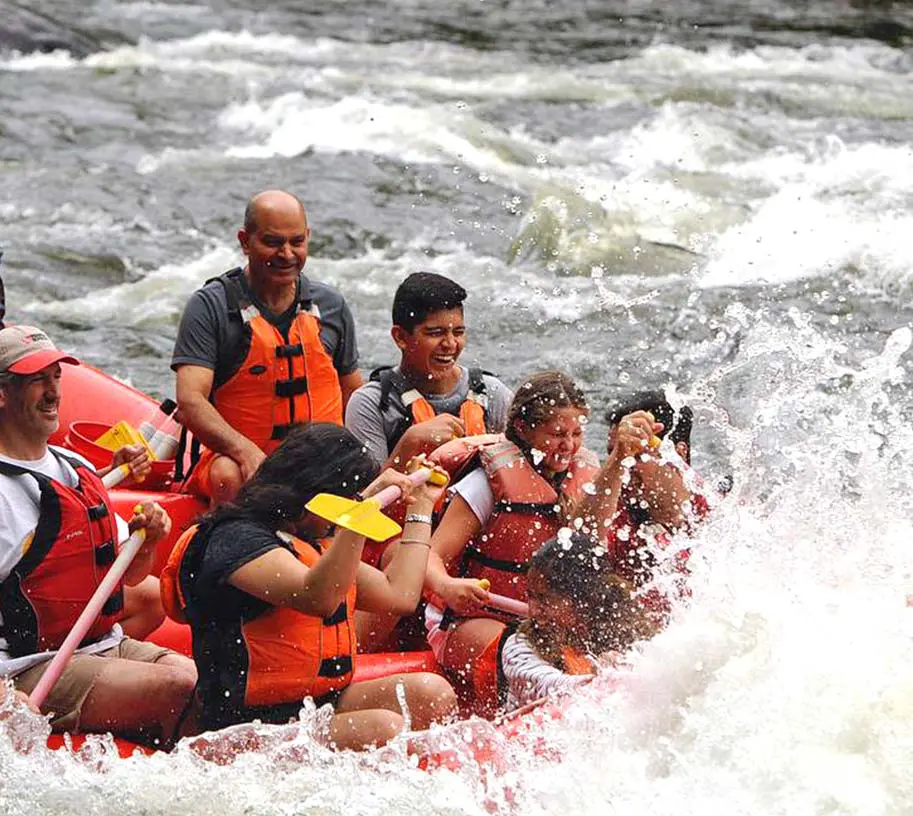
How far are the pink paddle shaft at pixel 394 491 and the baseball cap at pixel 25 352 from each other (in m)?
0.84

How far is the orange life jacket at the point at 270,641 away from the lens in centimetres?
390

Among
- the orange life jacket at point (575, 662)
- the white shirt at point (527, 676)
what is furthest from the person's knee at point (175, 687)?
the orange life jacket at point (575, 662)

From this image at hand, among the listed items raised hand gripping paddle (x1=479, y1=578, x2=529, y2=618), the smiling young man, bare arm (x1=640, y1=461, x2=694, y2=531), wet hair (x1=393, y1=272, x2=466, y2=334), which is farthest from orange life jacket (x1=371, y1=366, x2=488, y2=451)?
raised hand gripping paddle (x1=479, y1=578, x2=529, y2=618)

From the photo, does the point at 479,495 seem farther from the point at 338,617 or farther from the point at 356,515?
the point at 356,515

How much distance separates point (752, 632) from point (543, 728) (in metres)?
0.56

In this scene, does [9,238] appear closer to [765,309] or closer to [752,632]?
[765,309]

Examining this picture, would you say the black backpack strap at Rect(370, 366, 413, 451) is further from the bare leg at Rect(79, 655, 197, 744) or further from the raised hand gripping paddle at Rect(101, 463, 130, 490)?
the bare leg at Rect(79, 655, 197, 744)

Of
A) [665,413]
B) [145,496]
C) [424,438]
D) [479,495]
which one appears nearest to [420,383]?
[424,438]

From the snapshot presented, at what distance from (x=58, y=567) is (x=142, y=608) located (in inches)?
18.2

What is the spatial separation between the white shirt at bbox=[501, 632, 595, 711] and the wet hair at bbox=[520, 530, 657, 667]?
0.05 m

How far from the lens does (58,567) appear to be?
4.10m

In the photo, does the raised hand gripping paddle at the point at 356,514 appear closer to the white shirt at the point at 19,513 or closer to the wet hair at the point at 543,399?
the white shirt at the point at 19,513

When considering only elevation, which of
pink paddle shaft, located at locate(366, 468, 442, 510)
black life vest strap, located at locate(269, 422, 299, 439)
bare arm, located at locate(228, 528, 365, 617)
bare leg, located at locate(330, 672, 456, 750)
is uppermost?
pink paddle shaft, located at locate(366, 468, 442, 510)

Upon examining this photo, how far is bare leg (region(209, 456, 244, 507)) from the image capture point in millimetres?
5219
